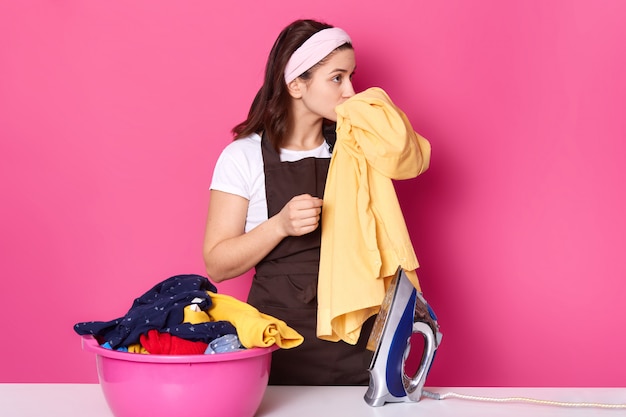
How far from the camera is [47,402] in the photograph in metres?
1.19

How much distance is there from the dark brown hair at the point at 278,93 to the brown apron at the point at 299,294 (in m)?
0.06

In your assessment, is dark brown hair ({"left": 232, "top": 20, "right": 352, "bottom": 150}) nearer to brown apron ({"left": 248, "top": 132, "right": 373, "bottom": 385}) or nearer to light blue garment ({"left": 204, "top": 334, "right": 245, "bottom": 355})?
brown apron ({"left": 248, "top": 132, "right": 373, "bottom": 385})

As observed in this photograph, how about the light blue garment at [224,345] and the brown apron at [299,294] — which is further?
the brown apron at [299,294]

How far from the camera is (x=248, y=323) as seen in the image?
1.10 metres

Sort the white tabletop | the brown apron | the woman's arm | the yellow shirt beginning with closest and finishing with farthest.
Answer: the white tabletop, the yellow shirt, the woman's arm, the brown apron

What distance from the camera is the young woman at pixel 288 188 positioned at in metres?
1.77

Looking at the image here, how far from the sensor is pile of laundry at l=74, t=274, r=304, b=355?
1084 mm

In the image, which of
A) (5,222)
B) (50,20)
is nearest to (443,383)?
(5,222)

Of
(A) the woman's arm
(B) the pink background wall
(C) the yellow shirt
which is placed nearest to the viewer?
(C) the yellow shirt

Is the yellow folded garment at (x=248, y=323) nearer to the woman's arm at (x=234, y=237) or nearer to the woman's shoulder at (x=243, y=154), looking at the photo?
the woman's arm at (x=234, y=237)

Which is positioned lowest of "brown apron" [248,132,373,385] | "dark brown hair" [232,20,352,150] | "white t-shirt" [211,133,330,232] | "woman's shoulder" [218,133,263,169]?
"brown apron" [248,132,373,385]

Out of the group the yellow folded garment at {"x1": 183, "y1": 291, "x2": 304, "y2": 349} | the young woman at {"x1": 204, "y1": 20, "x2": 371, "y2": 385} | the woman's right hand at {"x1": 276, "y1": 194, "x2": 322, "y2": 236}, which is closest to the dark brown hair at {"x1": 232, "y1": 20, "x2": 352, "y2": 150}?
the young woman at {"x1": 204, "y1": 20, "x2": 371, "y2": 385}

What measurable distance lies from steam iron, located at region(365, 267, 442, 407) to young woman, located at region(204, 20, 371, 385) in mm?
536

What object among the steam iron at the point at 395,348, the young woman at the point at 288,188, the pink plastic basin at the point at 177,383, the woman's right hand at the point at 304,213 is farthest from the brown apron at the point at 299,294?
the pink plastic basin at the point at 177,383
